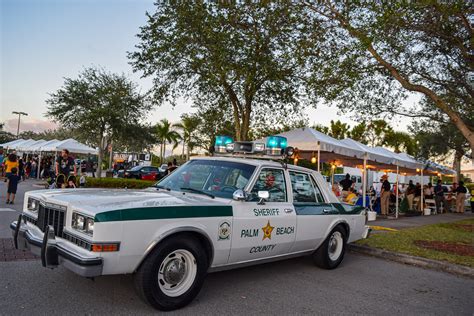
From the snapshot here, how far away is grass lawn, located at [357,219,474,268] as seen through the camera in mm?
7001

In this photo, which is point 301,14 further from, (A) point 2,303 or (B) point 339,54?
(A) point 2,303

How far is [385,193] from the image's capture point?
16062 millimetres

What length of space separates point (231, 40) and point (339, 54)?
14.8ft

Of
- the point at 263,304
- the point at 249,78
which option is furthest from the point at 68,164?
the point at 263,304

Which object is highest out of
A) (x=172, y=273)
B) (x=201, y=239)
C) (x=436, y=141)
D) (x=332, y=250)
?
(x=436, y=141)

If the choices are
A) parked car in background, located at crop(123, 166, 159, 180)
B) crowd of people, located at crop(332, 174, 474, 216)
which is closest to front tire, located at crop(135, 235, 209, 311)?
crowd of people, located at crop(332, 174, 474, 216)

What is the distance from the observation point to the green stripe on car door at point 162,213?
10.8 ft

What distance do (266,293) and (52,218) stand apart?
2.61 metres

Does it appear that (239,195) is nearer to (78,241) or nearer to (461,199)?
(78,241)

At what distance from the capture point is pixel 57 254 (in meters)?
3.47

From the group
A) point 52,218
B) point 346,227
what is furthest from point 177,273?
point 346,227

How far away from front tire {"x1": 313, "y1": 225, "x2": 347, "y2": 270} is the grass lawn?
5.94 feet

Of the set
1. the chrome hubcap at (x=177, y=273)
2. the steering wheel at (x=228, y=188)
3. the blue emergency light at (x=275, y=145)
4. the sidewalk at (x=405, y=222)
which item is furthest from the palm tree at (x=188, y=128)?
the chrome hubcap at (x=177, y=273)

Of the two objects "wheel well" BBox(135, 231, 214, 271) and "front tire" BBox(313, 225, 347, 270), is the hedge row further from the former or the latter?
"wheel well" BBox(135, 231, 214, 271)
